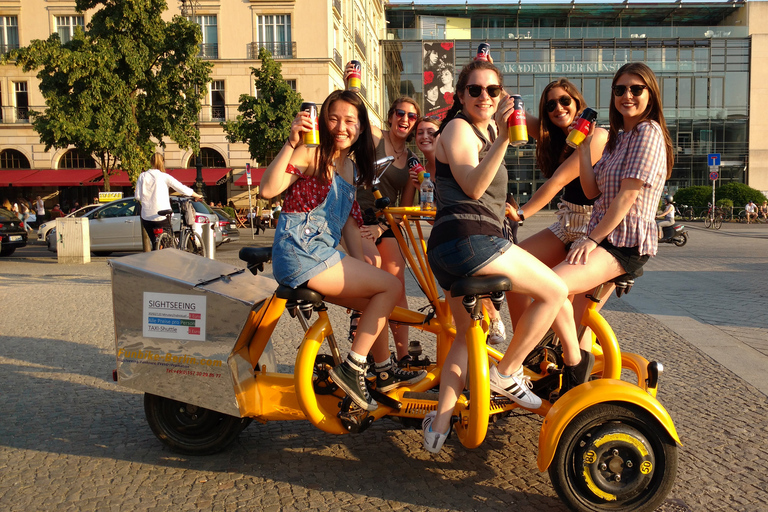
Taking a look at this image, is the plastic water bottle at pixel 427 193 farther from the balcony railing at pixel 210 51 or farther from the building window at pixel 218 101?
the balcony railing at pixel 210 51

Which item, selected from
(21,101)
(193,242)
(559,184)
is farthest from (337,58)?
(559,184)

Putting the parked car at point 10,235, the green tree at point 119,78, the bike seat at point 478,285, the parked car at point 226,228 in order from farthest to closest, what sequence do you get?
the green tree at point 119,78
the parked car at point 226,228
the parked car at point 10,235
the bike seat at point 478,285

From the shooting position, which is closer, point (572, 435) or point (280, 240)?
point (572, 435)

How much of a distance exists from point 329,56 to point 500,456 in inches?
1381

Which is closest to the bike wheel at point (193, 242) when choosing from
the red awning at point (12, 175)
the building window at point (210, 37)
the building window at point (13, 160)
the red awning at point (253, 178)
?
the red awning at point (253, 178)

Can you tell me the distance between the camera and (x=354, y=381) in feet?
9.89

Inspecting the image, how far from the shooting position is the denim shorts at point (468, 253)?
8.65 feet

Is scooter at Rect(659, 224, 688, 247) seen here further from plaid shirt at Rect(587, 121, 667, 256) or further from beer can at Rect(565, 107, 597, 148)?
beer can at Rect(565, 107, 597, 148)

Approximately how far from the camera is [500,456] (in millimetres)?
3264

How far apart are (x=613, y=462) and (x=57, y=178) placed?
1508 inches

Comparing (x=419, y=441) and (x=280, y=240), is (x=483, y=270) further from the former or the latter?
(x=419, y=441)

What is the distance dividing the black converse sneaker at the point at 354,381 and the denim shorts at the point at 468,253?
69 cm

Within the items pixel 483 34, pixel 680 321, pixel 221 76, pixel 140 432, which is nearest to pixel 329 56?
pixel 221 76

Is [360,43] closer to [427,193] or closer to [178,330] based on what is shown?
[427,193]
